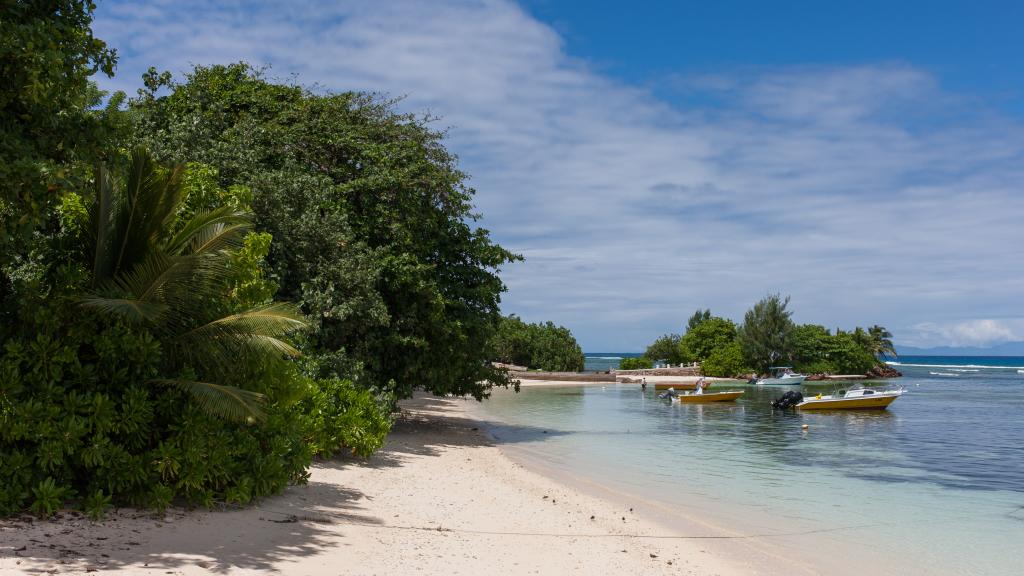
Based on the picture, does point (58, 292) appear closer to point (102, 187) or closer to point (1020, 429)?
point (102, 187)

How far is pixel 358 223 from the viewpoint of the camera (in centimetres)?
1997

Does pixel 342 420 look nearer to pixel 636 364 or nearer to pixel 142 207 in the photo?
pixel 142 207

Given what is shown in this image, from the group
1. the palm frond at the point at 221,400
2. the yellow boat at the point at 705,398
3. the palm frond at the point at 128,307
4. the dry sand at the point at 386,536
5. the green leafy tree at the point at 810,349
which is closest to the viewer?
the dry sand at the point at 386,536

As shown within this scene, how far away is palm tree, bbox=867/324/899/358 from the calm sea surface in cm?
6879

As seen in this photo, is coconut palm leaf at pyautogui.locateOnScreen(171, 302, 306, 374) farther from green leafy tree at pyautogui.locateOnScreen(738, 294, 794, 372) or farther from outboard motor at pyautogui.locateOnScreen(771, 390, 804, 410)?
green leafy tree at pyautogui.locateOnScreen(738, 294, 794, 372)

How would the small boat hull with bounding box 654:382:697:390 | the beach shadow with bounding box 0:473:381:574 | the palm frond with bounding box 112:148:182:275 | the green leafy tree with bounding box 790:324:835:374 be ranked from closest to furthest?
1. the beach shadow with bounding box 0:473:381:574
2. the palm frond with bounding box 112:148:182:275
3. the small boat hull with bounding box 654:382:697:390
4. the green leafy tree with bounding box 790:324:835:374

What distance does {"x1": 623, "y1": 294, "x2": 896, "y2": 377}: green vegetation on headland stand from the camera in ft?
293

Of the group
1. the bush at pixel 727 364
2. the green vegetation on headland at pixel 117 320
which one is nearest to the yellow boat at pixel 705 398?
the green vegetation on headland at pixel 117 320

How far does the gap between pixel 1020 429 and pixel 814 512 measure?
25.3 metres

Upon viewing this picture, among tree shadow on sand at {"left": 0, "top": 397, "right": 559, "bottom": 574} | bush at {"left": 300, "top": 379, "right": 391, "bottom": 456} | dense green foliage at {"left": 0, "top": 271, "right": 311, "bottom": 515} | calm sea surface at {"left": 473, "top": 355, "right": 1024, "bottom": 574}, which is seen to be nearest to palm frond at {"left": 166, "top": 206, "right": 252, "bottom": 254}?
dense green foliage at {"left": 0, "top": 271, "right": 311, "bottom": 515}

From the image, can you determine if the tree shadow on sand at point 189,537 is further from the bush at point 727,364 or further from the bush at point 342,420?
the bush at point 727,364

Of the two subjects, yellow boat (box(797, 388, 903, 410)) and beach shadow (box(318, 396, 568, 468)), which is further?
yellow boat (box(797, 388, 903, 410))

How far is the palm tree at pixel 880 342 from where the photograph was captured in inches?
4112

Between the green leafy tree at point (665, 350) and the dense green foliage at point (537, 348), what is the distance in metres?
17.1
